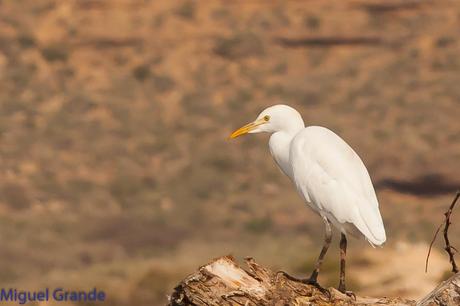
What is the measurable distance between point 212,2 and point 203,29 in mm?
1790

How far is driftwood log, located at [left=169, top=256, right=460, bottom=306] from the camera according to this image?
8305mm

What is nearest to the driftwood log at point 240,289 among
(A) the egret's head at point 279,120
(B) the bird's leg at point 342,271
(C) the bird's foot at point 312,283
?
(C) the bird's foot at point 312,283

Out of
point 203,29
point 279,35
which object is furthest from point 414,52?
point 203,29

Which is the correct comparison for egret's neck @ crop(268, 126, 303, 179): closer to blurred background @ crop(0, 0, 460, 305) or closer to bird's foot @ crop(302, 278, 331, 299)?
bird's foot @ crop(302, 278, 331, 299)

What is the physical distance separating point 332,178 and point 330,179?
2 cm

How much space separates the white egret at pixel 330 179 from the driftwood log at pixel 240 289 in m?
0.87

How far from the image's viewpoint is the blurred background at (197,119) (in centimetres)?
3266

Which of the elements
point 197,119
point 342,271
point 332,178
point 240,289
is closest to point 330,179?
point 332,178

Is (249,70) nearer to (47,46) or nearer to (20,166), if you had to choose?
(47,46)

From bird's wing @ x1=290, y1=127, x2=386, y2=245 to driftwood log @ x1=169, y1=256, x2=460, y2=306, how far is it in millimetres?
1139

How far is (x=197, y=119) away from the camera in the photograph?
130ft

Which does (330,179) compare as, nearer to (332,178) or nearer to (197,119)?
(332,178)

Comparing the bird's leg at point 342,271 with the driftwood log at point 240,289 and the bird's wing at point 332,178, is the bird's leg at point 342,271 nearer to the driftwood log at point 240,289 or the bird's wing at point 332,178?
the bird's wing at point 332,178

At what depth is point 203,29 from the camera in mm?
44188
